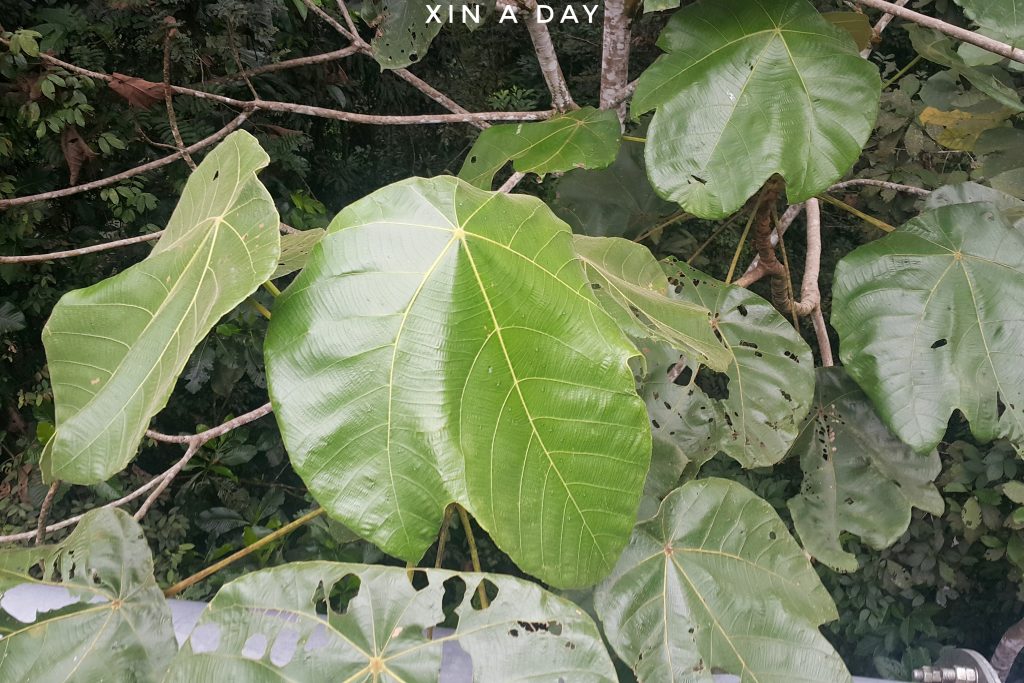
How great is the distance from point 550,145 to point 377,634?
55cm

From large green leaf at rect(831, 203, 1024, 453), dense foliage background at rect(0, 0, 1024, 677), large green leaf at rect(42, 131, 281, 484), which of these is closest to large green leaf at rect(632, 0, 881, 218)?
large green leaf at rect(831, 203, 1024, 453)

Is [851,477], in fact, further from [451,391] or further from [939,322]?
[451,391]

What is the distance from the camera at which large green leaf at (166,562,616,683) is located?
456 mm

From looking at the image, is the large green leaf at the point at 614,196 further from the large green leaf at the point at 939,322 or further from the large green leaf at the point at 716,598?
the large green leaf at the point at 716,598

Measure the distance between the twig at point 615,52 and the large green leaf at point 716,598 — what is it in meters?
0.52

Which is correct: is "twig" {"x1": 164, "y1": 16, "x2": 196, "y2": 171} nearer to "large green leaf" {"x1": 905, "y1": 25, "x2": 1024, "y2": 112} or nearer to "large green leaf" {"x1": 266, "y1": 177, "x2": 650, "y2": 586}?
"large green leaf" {"x1": 266, "y1": 177, "x2": 650, "y2": 586}

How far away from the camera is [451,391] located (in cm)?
44

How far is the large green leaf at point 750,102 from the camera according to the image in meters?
0.66

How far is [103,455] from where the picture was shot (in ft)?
1.36

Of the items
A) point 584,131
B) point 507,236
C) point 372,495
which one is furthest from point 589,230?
point 372,495

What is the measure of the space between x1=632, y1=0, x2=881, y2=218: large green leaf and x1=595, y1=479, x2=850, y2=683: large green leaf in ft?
0.98

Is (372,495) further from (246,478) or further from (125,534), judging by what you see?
(246,478)

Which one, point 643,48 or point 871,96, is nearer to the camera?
point 871,96

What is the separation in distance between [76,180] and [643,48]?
1.36 meters
